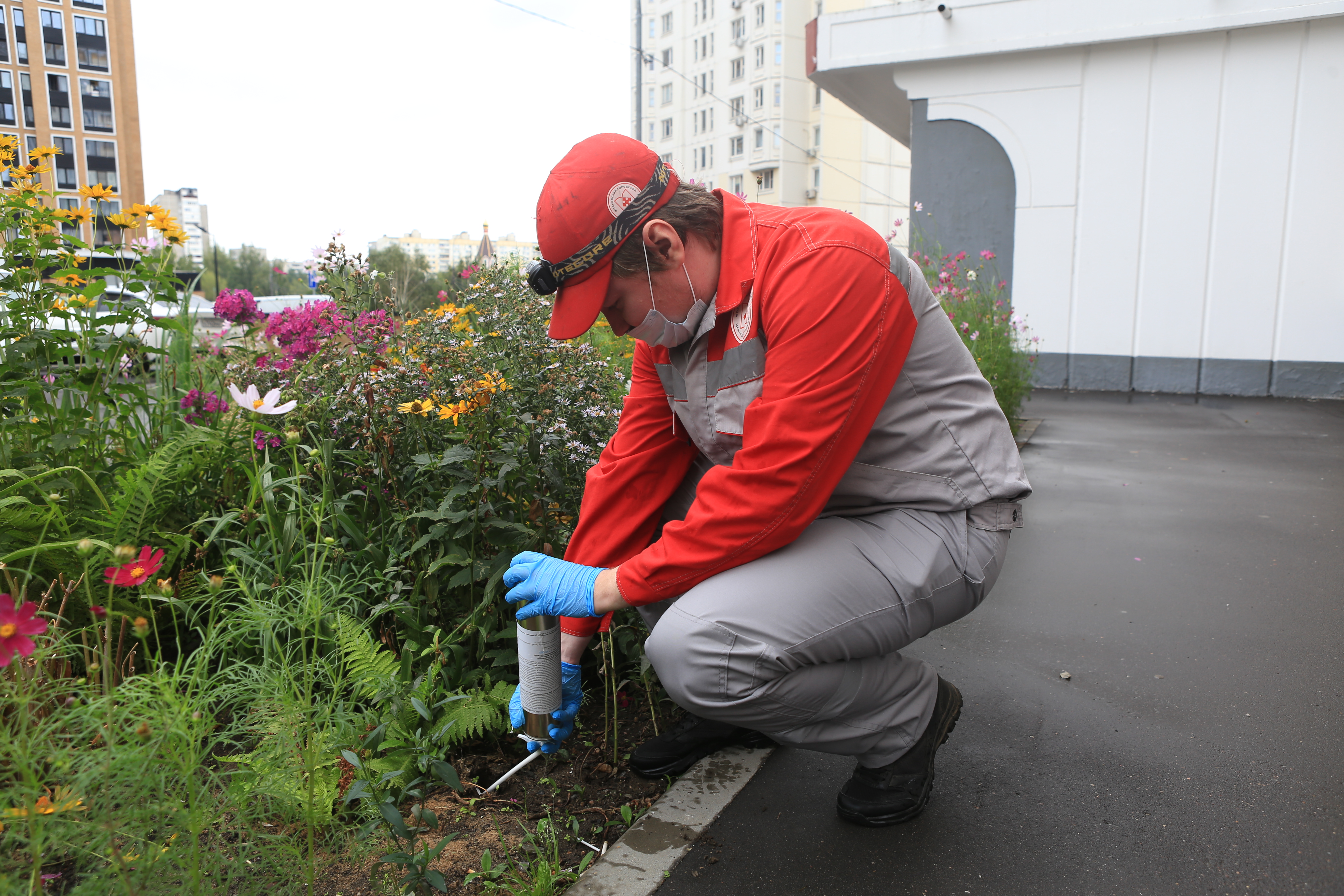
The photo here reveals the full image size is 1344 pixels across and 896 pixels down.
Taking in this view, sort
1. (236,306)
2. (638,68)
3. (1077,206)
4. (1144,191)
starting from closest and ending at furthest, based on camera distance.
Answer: (236,306) < (1144,191) < (1077,206) < (638,68)

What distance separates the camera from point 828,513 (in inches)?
83.1

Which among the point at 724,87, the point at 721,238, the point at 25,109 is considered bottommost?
the point at 721,238

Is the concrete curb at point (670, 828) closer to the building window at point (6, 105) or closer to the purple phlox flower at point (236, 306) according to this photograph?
the purple phlox flower at point (236, 306)

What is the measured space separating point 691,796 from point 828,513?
78 centimetres

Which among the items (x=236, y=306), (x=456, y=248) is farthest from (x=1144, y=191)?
(x=456, y=248)

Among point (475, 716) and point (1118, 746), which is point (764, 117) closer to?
point (1118, 746)

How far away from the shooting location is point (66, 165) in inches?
134

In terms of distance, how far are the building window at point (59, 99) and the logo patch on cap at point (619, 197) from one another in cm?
284

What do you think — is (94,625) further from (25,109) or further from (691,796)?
(25,109)

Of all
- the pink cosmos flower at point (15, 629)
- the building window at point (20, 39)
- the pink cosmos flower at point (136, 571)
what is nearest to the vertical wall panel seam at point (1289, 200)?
the building window at point (20, 39)

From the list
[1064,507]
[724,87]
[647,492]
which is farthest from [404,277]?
[724,87]

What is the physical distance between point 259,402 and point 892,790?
1.85 metres

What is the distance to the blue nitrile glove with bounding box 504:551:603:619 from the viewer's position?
190 cm

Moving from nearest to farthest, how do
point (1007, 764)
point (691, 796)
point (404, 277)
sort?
point (691, 796) → point (1007, 764) → point (404, 277)
